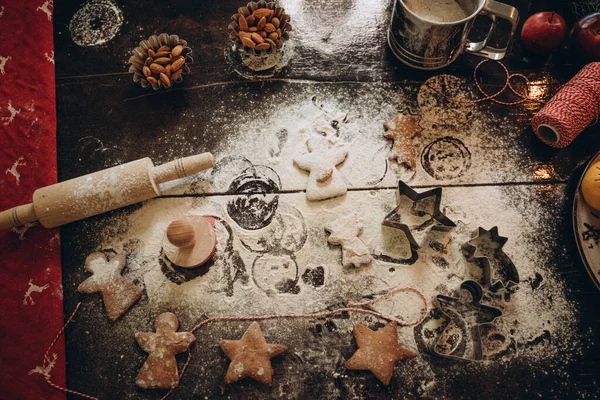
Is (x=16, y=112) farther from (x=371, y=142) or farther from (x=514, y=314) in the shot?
(x=514, y=314)

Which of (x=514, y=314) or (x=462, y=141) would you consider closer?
(x=514, y=314)

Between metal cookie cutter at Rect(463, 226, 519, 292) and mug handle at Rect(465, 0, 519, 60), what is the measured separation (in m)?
0.52

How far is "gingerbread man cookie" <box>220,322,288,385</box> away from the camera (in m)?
0.95

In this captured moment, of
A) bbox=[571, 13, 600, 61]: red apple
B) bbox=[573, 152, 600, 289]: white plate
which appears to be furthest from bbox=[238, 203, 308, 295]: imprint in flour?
bbox=[571, 13, 600, 61]: red apple

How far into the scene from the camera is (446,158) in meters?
1.17

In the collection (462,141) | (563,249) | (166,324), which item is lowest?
(166,324)

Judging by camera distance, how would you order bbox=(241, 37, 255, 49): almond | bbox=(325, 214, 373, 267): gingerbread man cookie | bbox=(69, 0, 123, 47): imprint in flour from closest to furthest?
bbox=(325, 214, 373, 267): gingerbread man cookie, bbox=(241, 37, 255, 49): almond, bbox=(69, 0, 123, 47): imprint in flour

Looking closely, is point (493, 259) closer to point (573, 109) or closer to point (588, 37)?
point (573, 109)

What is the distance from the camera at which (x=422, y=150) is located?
1.17 meters

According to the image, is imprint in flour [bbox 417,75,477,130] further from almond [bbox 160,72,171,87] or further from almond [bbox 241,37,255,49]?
almond [bbox 160,72,171,87]

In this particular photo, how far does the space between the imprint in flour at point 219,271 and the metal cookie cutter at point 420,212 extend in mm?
392

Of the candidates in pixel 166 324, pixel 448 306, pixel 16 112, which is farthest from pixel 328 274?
pixel 16 112

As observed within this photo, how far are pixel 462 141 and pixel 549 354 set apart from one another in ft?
1.92

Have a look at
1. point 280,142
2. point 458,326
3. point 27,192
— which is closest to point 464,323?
point 458,326
